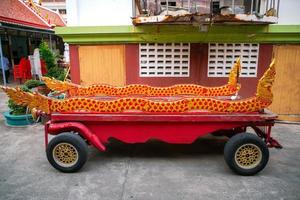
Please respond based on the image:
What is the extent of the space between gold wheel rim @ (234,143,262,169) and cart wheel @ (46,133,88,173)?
2.36 meters

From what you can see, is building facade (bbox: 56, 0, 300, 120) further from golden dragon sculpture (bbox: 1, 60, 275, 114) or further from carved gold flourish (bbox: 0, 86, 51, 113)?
carved gold flourish (bbox: 0, 86, 51, 113)

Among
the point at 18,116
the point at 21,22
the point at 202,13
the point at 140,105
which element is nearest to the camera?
the point at 140,105

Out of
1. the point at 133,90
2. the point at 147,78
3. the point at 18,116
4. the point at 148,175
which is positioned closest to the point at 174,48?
the point at 147,78

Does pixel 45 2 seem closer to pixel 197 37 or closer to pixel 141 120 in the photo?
pixel 197 37

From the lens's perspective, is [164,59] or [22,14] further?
[22,14]

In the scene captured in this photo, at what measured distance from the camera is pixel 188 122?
14.3 feet

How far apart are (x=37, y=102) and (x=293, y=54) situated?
6.25m

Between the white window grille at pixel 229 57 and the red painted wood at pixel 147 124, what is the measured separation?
3.14 m

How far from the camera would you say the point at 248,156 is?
4.23 metres

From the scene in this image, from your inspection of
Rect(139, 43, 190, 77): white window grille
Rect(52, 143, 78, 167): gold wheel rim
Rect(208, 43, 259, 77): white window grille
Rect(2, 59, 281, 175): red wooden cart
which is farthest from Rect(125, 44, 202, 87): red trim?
Rect(52, 143, 78, 167): gold wheel rim

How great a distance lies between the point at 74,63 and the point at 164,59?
2410mm

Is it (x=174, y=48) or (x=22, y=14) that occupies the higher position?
(x=22, y=14)

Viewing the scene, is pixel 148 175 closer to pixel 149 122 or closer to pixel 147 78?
pixel 149 122

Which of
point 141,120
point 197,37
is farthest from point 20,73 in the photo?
point 141,120
